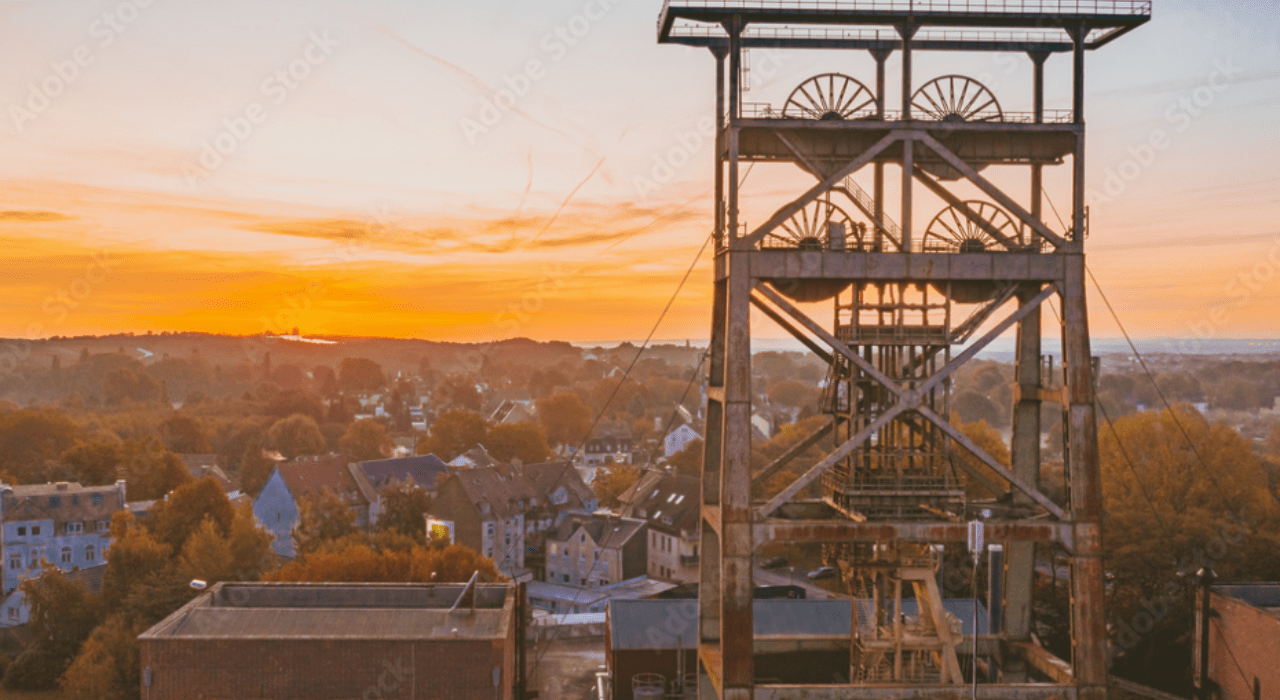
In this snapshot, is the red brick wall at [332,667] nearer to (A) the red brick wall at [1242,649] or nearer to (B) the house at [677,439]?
(A) the red brick wall at [1242,649]

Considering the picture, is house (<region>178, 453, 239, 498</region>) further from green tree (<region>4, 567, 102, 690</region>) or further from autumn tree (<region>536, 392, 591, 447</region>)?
green tree (<region>4, 567, 102, 690</region>)

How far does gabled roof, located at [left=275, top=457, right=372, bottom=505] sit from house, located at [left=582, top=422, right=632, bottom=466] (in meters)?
47.9

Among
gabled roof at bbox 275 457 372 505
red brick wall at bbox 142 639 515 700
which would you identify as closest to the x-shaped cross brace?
red brick wall at bbox 142 639 515 700

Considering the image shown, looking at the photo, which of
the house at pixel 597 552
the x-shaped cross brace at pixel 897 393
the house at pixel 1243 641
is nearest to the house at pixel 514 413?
the house at pixel 597 552

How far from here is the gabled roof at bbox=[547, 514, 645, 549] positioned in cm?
6656

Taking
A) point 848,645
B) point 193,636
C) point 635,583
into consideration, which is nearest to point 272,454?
point 635,583

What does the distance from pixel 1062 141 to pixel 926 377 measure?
5.63 m

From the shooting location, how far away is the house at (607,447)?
429 ft

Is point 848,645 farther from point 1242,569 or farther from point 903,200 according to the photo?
point 1242,569

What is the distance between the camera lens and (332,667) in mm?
27703

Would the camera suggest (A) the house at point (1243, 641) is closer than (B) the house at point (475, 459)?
Yes

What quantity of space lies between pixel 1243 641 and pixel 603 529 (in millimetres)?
45006

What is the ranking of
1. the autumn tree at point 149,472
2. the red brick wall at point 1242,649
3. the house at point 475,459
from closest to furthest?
1. the red brick wall at point 1242,649
2. the autumn tree at point 149,472
3. the house at point 475,459

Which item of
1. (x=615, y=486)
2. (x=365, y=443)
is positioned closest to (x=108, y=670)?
(x=615, y=486)
